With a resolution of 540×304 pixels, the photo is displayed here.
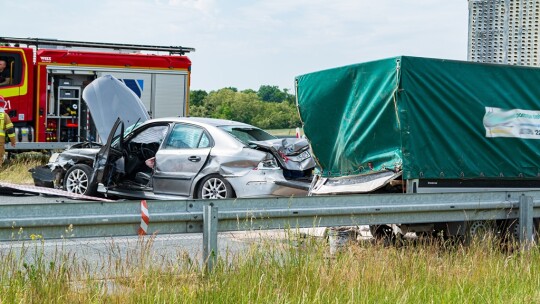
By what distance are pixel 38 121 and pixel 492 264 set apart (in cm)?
1647

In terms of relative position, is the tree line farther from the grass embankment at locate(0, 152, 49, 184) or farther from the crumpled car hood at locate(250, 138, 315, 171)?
the crumpled car hood at locate(250, 138, 315, 171)

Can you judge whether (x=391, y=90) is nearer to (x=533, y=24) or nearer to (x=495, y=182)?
(x=495, y=182)

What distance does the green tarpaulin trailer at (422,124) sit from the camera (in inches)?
389

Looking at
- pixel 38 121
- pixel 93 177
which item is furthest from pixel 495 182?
pixel 38 121

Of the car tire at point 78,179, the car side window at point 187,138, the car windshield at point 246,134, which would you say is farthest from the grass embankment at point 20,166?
the car windshield at point 246,134

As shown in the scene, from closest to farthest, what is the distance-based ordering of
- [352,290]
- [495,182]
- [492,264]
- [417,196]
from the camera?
[352,290]
[492,264]
[417,196]
[495,182]

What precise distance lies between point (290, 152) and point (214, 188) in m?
1.25

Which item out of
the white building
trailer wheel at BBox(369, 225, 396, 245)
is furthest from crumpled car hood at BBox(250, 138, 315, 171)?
the white building

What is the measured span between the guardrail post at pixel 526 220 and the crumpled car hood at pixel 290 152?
4.56 metres

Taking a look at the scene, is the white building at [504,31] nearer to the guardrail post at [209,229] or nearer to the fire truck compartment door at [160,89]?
the guardrail post at [209,229]

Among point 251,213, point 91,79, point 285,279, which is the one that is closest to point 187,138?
point 251,213

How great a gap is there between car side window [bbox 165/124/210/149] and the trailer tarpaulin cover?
242 cm

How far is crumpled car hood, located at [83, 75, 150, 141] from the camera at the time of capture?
1483 centimetres

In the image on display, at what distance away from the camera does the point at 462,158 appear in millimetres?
Answer: 10242
